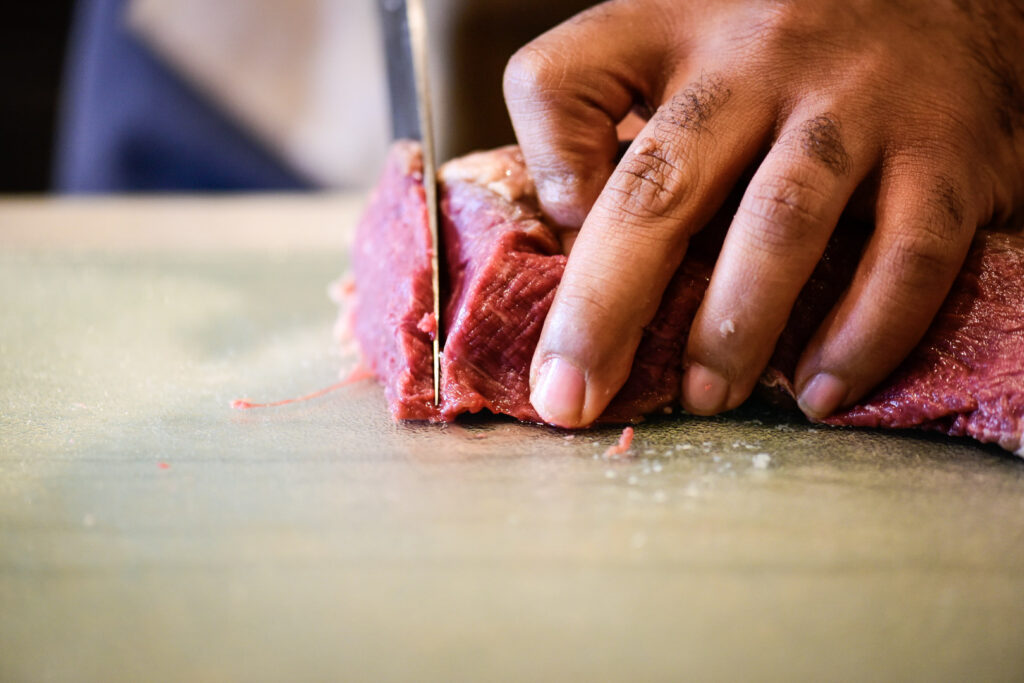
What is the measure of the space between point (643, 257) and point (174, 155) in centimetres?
267

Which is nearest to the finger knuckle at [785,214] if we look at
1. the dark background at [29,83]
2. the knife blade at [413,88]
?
the knife blade at [413,88]

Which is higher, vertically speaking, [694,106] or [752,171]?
[694,106]

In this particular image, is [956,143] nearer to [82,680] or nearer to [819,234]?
[819,234]

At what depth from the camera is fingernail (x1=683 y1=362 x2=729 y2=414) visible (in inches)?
52.2

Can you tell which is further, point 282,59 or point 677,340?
point 282,59

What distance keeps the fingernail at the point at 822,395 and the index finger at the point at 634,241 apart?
0.97 feet

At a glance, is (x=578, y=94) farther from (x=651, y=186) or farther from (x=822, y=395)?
(x=822, y=395)

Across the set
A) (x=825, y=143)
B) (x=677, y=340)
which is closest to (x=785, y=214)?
(x=825, y=143)

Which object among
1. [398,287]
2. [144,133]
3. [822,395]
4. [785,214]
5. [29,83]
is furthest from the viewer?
A: [29,83]

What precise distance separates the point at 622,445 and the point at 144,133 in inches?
108

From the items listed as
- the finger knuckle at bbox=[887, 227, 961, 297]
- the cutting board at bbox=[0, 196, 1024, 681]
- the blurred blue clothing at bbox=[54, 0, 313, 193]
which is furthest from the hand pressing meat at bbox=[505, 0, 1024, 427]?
the blurred blue clothing at bbox=[54, 0, 313, 193]

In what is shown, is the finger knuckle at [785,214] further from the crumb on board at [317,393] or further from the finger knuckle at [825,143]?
the crumb on board at [317,393]

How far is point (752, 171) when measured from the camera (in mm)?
1390

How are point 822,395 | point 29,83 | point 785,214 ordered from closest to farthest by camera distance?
point 785,214
point 822,395
point 29,83
